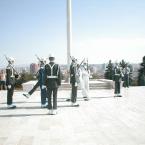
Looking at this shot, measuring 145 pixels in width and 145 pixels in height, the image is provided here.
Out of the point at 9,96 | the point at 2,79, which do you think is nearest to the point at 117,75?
the point at 9,96

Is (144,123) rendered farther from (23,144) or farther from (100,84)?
(100,84)

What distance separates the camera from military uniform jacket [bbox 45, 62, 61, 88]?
11.0m

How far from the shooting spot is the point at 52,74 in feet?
36.3

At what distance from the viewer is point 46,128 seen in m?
8.64

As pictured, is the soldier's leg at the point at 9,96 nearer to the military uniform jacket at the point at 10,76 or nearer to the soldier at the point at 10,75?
the soldier at the point at 10,75

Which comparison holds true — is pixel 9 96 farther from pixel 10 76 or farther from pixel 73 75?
pixel 73 75

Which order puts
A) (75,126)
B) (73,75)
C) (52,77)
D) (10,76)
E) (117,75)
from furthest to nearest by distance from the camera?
(117,75) < (73,75) < (10,76) < (52,77) < (75,126)

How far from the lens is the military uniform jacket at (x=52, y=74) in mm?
11023

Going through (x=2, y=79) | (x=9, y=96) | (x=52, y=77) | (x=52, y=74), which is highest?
(x=52, y=74)

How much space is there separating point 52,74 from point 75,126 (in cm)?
269

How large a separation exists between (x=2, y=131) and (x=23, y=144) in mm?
1600

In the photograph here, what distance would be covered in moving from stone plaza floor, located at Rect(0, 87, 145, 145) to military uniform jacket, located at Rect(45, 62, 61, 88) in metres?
1.05

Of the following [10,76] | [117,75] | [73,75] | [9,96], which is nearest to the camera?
[10,76]

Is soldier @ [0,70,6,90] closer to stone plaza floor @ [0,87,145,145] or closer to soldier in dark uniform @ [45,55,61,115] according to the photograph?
stone plaza floor @ [0,87,145,145]
